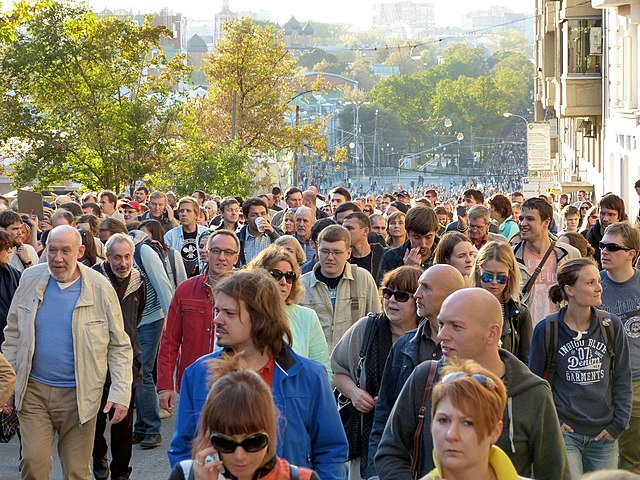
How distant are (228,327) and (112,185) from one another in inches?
1196

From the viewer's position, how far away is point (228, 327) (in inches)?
202

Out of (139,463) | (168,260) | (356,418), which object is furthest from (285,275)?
(168,260)

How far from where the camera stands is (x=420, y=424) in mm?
4789

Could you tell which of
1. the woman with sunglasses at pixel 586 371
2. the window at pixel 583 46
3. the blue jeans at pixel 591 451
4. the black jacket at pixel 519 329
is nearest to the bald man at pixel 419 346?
the black jacket at pixel 519 329

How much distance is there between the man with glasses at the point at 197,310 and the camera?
27.0 ft

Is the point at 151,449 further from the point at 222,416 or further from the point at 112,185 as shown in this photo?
the point at 112,185

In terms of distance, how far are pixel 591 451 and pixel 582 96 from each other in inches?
1265

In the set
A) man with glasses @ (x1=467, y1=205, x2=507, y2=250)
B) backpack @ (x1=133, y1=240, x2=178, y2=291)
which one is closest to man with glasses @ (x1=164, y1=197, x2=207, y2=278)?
backpack @ (x1=133, y1=240, x2=178, y2=291)

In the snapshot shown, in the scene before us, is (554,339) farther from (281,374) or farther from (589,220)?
(589,220)

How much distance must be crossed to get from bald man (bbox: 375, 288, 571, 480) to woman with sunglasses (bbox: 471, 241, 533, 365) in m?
1.77

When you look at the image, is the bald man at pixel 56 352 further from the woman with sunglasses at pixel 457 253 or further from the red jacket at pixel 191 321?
the woman with sunglasses at pixel 457 253

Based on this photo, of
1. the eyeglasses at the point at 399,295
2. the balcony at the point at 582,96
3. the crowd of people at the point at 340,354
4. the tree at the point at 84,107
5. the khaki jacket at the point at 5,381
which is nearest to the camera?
the crowd of people at the point at 340,354

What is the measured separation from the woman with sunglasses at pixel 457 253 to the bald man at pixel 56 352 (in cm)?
210

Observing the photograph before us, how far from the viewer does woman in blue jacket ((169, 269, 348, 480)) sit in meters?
5.05
